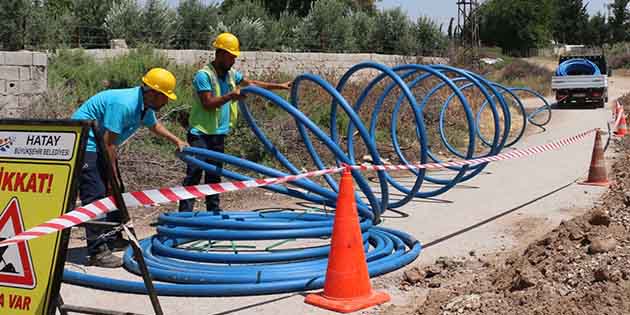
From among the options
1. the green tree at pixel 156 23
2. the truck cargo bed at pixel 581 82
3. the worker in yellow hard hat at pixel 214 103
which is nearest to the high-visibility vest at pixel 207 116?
the worker in yellow hard hat at pixel 214 103

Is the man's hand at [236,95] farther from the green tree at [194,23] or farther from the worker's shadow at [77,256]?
the green tree at [194,23]

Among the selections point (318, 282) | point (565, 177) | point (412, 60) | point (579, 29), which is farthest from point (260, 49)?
point (579, 29)

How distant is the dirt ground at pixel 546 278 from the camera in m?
4.12

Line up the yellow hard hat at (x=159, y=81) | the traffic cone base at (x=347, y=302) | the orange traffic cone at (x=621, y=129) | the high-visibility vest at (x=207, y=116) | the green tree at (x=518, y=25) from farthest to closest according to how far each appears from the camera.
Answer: the green tree at (x=518, y=25) < the orange traffic cone at (x=621, y=129) < the high-visibility vest at (x=207, y=116) < the yellow hard hat at (x=159, y=81) < the traffic cone base at (x=347, y=302)

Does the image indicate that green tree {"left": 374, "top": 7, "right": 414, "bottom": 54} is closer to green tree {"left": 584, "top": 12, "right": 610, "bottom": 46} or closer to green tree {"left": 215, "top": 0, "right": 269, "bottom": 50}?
green tree {"left": 215, "top": 0, "right": 269, "bottom": 50}

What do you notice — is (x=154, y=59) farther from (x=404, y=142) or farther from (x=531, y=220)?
(x=531, y=220)

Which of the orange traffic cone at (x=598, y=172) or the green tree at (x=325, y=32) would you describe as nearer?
the orange traffic cone at (x=598, y=172)

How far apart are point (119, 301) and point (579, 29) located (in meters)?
94.2

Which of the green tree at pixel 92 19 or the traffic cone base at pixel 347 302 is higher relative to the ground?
the green tree at pixel 92 19

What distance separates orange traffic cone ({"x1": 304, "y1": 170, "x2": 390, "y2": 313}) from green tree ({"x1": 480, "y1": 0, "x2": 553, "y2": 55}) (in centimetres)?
7239

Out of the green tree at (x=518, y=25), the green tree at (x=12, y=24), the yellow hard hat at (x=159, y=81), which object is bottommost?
the yellow hard hat at (x=159, y=81)

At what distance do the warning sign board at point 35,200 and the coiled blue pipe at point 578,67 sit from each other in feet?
85.0

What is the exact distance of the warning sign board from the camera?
3.56 meters

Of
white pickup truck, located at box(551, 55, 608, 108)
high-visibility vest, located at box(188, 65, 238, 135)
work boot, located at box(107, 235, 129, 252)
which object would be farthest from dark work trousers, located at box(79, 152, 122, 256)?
white pickup truck, located at box(551, 55, 608, 108)
